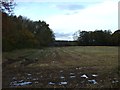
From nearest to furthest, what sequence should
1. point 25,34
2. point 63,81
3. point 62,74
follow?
point 63,81, point 62,74, point 25,34

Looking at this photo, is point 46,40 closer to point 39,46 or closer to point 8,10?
point 39,46

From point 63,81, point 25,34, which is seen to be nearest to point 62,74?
point 63,81

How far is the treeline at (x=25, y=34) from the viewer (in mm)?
36016

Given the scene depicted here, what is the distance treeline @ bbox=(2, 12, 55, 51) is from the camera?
3602 cm

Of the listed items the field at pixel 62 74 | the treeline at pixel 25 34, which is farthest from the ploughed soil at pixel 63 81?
the treeline at pixel 25 34

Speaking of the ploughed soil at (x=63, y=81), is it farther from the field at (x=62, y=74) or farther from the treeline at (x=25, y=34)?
the treeline at (x=25, y=34)

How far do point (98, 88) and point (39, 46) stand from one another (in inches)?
1780

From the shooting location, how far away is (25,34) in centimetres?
5003

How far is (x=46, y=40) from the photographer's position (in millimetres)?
54469

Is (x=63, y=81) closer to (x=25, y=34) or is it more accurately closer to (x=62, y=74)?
(x=62, y=74)

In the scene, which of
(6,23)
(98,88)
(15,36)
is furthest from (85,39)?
(98,88)

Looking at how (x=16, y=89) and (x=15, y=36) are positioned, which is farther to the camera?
(x=15, y=36)

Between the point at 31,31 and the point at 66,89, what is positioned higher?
the point at 31,31

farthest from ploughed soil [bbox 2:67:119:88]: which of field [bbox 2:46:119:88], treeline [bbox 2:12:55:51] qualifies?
treeline [bbox 2:12:55:51]
